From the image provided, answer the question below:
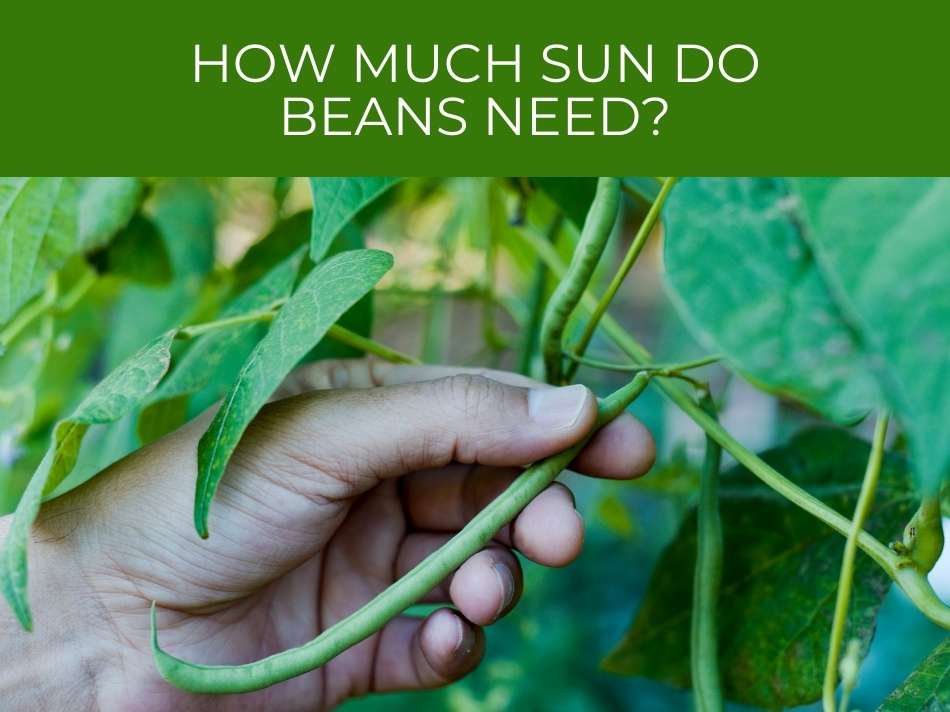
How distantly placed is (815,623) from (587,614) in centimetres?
117

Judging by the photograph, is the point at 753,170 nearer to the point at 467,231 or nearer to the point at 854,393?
the point at 854,393

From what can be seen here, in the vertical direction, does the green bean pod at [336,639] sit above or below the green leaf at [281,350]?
below

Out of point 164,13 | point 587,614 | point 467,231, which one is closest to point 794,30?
point 164,13

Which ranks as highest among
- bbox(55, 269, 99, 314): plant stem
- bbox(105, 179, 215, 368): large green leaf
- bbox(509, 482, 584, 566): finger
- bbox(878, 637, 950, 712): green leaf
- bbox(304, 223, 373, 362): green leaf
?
bbox(105, 179, 215, 368): large green leaf

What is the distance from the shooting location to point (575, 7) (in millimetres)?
466

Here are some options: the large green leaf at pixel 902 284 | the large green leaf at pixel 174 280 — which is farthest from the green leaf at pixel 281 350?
the large green leaf at pixel 174 280

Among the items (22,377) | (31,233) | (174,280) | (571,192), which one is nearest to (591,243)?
(571,192)

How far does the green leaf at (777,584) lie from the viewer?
566 millimetres

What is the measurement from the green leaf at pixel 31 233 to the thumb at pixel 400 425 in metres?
0.18

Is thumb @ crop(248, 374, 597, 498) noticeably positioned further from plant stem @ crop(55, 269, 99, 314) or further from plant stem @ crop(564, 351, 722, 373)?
plant stem @ crop(55, 269, 99, 314)

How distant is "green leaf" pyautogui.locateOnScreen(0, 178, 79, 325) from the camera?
60 centimetres

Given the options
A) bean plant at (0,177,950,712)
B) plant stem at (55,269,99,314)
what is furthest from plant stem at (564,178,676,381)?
plant stem at (55,269,99,314)

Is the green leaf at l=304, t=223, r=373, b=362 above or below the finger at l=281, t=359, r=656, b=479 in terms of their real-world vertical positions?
above

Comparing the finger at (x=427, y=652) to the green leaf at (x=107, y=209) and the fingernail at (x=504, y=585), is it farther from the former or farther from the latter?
the green leaf at (x=107, y=209)
